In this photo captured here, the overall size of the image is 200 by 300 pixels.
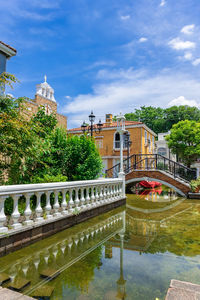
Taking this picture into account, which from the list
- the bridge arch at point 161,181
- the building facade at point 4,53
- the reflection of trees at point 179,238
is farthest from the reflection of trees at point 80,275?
the bridge arch at point 161,181

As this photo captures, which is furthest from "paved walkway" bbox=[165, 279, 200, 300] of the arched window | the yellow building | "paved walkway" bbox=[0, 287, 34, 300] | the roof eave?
the arched window

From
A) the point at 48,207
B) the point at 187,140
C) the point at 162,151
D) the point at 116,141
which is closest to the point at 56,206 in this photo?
the point at 48,207

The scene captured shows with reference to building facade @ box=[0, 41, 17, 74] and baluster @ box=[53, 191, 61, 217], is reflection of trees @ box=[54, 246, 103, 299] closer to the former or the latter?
baluster @ box=[53, 191, 61, 217]

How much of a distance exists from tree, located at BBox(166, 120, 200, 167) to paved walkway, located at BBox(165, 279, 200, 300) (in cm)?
2466

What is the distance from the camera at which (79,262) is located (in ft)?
11.3

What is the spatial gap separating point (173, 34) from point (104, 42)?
10.6ft

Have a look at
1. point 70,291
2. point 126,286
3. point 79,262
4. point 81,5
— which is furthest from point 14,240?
point 81,5

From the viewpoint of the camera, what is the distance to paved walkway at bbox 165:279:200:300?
212 centimetres

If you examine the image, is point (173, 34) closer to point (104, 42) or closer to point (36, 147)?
point (104, 42)

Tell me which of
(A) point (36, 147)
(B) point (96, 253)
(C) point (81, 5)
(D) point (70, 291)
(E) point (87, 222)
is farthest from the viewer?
(C) point (81, 5)

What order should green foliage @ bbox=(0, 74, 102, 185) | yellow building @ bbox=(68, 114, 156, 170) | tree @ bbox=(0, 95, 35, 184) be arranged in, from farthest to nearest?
yellow building @ bbox=(68, 114, 156, 170)
green foliage @ bbox=(0, 74, 102, 185)
tree @ bbox=(0, 95, 35, 184)

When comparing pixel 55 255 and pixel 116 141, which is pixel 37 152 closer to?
pixel 55 255

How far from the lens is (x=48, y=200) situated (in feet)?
16.3

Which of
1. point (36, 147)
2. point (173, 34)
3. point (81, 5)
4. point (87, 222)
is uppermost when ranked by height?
point (81, 5)
